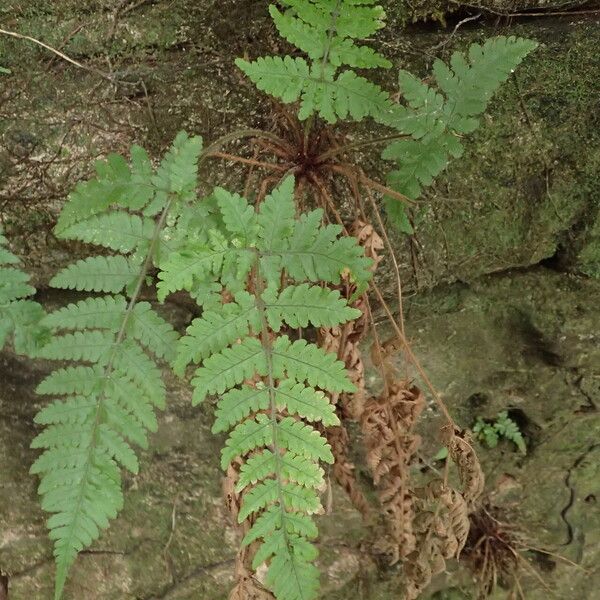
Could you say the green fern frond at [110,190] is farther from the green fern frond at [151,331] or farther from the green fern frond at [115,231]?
the green fern frond at [151,331]

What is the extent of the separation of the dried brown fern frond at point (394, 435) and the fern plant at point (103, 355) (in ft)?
2.83

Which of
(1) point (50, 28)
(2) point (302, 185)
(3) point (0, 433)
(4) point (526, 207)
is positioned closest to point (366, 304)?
(2) point (302, 185)

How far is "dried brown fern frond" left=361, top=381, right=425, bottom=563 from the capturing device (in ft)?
8.05

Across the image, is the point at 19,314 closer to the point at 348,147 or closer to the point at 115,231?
the point at 115,231

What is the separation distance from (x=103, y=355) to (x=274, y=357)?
0.57 meters

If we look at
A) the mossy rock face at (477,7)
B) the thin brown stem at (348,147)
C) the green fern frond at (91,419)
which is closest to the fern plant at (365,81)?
the thin brown stem at (348,147)

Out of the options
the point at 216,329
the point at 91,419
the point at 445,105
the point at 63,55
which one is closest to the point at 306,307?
the point at 216,329

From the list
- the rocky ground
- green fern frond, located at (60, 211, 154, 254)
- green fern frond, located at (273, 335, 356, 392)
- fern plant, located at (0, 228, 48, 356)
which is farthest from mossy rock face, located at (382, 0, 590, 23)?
fern plant, located at (0, 228, 48, 356)

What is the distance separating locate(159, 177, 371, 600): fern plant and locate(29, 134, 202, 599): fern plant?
0.19m

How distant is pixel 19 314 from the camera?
214 centimetres

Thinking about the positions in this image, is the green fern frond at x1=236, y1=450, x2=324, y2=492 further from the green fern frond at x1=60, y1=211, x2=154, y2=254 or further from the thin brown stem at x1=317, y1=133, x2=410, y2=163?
the thin brown stem at x1=317, y1=133, x2=410, y2=163

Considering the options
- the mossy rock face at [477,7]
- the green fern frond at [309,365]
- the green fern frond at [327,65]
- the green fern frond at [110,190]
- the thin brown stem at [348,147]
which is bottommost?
the green fern frond at [309,365]

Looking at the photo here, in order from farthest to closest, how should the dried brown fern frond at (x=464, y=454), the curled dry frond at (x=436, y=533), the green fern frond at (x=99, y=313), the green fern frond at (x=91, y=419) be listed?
the curled dry frond at (x=436, y=533), the dried brown fern frond at (x=464, y=454), the green fern frond at (x=99, y=313), the green fern frond at (x=91, y=419)

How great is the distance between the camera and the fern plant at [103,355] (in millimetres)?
1993
